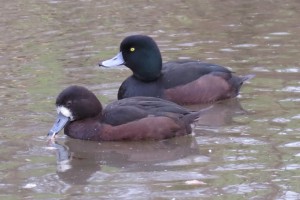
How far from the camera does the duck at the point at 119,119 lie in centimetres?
889

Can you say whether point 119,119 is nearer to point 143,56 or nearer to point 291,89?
point 143,56

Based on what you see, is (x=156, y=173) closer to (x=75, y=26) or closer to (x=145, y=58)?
(x=145, y=58)

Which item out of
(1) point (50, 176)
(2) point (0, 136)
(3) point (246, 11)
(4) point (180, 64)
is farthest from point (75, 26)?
(1) point (50, 176)

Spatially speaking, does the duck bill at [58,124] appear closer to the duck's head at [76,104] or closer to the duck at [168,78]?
the duck's head at [76,104]

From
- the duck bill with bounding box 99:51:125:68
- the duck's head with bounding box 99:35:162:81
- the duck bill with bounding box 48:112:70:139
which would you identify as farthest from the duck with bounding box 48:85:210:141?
the duck bill with bounding box 99:51:125:68

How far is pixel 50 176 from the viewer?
7902 millimetres

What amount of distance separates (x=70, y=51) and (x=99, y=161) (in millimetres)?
4761

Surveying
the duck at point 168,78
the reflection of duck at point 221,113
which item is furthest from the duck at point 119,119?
the duck at point 168,78

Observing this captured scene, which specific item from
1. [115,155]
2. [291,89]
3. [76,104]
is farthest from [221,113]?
[115,155]

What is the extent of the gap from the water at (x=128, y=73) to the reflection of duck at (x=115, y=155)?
0.04 feet

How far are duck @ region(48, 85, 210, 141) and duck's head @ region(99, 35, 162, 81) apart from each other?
1.23 m

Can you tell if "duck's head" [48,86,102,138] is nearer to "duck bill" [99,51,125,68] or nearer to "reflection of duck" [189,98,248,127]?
"reflection of duck" [189,98,248,127]

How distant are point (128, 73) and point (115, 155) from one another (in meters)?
3.32

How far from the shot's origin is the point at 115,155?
8586mm
